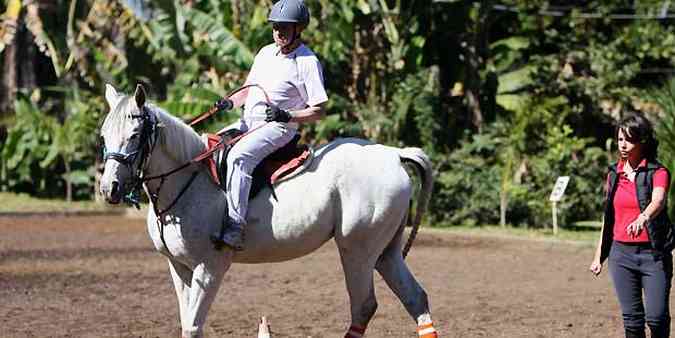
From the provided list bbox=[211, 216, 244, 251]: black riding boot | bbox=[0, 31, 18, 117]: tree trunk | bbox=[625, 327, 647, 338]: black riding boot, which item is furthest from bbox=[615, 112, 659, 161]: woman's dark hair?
bbox=[0, 31, 18, 117]: tree trunk

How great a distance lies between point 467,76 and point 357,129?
2912 mm

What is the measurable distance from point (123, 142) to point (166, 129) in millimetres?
453

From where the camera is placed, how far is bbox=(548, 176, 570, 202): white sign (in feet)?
58.8

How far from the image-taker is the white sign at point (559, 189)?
17922 mm

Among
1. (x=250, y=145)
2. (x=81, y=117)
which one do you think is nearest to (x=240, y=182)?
(x=250, y=145)

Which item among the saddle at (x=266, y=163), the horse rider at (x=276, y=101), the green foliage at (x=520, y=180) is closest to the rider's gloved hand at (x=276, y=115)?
the horse rider at (x=276, y=101)

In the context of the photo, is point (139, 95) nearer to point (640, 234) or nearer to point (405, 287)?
point (405, 287)

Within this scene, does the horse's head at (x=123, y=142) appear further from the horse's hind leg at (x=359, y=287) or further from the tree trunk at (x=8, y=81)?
the tree trunk at (x=8, y=81)

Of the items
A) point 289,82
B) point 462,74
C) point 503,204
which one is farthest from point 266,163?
point 462,74

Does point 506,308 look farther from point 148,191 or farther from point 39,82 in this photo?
point 39,82

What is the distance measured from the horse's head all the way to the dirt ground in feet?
7.69

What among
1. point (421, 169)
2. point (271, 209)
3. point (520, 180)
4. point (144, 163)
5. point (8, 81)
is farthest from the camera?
point (8, 81)

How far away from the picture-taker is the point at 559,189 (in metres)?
18.1

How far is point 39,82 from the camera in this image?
36.9 m
